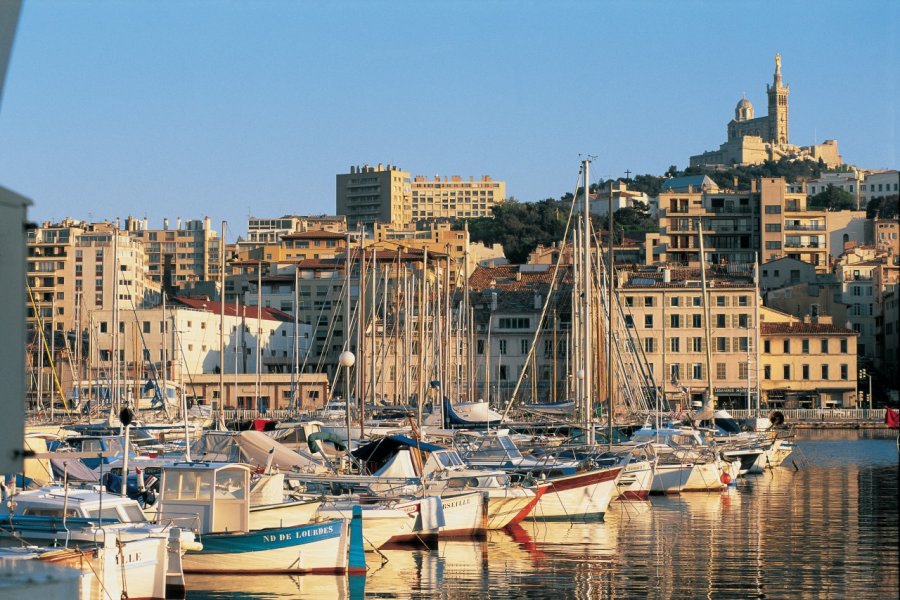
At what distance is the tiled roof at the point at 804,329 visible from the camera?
10194cm

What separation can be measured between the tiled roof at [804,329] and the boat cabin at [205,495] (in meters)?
82.3

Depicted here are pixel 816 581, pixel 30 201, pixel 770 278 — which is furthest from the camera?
pixel 770 278

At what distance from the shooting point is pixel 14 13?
14.0 ft

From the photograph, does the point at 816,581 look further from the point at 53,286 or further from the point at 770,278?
the point at 53,286

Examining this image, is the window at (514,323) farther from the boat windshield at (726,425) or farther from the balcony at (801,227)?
the balcony at (801,227)

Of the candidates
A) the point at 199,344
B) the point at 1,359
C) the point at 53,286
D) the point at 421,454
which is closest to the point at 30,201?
the point at 1,359

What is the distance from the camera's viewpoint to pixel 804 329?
102438 mm

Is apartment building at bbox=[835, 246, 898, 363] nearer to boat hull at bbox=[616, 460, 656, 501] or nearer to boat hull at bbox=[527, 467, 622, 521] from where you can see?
boat hull at bbox=[616, 460, 656, 501]

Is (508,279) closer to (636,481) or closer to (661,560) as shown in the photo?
(636,481)

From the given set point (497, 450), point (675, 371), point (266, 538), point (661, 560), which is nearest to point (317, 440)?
point (497, 450)

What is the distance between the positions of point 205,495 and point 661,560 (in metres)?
9.91

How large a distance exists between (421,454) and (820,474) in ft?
93.0

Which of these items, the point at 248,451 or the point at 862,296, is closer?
the point at 248,451

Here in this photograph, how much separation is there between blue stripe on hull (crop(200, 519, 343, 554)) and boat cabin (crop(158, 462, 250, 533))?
23cm
